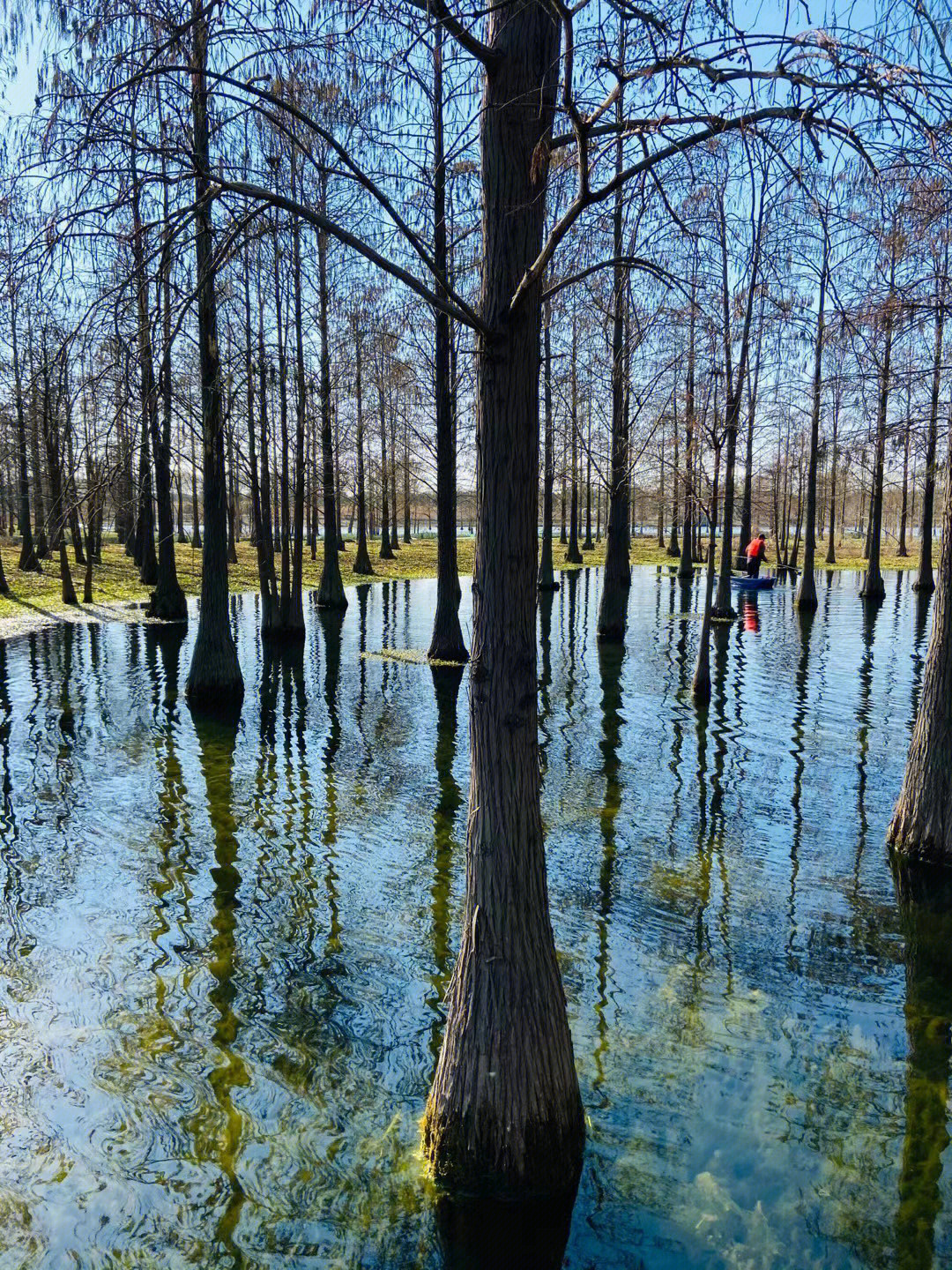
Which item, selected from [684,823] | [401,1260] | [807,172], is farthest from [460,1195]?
[684,823]

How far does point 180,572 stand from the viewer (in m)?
35.2

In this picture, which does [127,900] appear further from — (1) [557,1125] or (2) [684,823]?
(2) [684,823]

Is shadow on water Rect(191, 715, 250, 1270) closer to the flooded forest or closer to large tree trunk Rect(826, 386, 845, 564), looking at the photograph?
the flooded forest

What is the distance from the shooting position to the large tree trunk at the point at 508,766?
3.95m

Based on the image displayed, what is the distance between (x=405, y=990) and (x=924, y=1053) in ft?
10.7

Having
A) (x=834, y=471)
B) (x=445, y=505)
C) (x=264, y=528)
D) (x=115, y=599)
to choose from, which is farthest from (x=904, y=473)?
(x=115, y=599)

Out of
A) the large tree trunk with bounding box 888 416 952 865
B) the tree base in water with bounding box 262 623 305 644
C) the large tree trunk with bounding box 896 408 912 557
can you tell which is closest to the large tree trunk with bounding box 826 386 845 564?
the large tree trunk with bounding box 896 408 912 557

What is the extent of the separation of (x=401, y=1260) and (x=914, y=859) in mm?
6118

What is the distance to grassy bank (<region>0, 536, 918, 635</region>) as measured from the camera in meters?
25.3

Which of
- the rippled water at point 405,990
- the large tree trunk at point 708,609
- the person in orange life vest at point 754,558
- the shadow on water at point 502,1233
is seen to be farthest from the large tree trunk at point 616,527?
the shadow on water at point 502,1233

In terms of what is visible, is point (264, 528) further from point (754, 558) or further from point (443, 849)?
point (754, 558)

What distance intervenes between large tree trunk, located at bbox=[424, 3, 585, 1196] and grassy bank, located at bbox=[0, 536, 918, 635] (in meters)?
20.8

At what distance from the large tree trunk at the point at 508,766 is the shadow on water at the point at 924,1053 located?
1623 mm

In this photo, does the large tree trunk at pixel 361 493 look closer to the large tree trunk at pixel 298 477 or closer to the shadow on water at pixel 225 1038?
the large tree trunk at pixel 298 477
